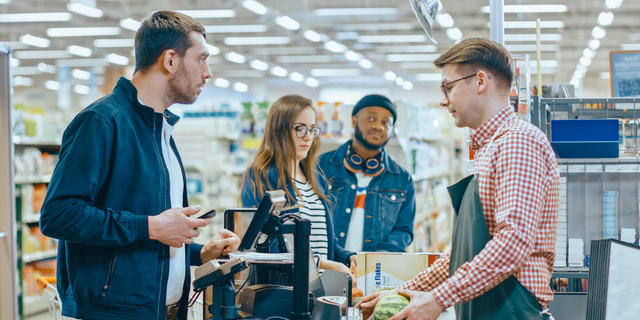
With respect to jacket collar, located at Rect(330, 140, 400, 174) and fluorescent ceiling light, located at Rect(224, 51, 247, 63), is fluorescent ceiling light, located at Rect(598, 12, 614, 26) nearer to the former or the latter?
fluorescent ceiling light, located at Rect(224, 51, 247, 63)

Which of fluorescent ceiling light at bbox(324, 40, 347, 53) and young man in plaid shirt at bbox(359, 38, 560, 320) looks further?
fluorescent ceiling light at bbox(324, 40, 347, 53)

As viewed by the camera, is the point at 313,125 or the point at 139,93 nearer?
the point at 139,93

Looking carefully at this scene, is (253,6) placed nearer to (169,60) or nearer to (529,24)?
(529,24)

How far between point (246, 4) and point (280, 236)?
1057 cm

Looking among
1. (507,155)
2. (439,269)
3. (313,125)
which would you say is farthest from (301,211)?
(507,155)

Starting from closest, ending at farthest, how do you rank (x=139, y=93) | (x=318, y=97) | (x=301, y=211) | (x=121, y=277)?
(x=121, y=277) → (x=139, y=93) → (x=301, y=211) → (x=318, y=97)

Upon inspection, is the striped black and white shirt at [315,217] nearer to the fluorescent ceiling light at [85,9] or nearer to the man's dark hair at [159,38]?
the man's dark hair at [159,38]

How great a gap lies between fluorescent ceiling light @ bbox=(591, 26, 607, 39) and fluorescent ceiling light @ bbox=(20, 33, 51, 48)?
1438 centimetres

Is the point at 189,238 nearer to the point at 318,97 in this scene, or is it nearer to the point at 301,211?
the point at 301,211

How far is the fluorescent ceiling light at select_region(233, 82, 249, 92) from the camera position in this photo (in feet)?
82.8

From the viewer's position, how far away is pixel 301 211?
3131mm

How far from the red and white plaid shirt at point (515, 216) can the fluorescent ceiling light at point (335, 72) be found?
68.3 ft

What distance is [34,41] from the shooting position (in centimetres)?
1652

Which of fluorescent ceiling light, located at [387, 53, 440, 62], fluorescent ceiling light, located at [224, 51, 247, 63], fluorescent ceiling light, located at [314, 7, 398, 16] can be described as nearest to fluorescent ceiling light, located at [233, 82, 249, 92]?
fluorescent ceiling light, located at [224, 51, 247, 63]
